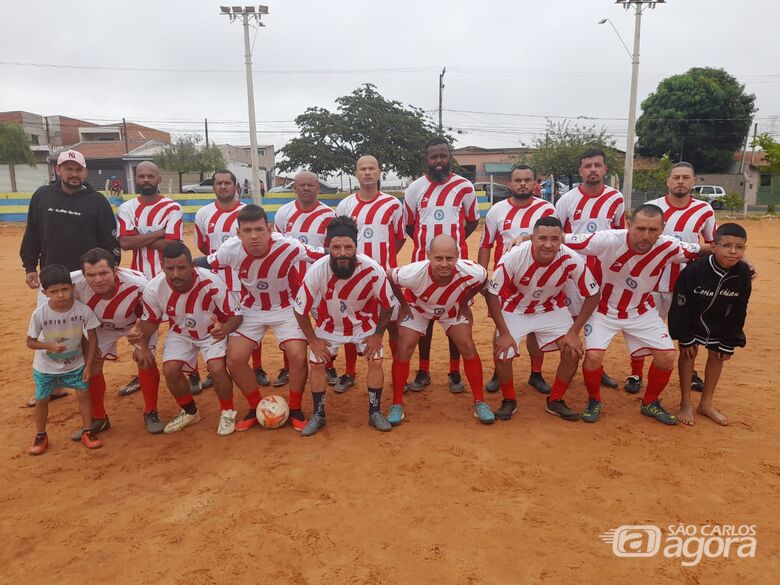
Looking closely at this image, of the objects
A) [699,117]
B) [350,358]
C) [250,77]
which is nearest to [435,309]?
[350,358]

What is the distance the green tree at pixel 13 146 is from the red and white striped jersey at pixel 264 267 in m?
37.5

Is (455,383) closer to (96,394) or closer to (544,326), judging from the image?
→ (544,326)

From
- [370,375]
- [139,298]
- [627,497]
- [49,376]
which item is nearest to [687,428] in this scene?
[627,497]

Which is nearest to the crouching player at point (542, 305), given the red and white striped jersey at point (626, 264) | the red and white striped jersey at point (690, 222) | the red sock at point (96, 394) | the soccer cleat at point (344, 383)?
the red and white striped jersey at point (626, 264)

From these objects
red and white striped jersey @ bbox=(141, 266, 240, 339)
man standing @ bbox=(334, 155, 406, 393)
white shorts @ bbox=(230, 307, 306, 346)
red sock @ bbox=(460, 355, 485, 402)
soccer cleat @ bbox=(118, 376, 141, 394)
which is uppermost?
man standing @ bbox=(334, 155, 406, 393)

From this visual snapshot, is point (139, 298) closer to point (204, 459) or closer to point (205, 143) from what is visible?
point (204, 459)

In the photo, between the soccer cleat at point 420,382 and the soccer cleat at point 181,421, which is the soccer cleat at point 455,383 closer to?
the soccer cleat at point 420,382

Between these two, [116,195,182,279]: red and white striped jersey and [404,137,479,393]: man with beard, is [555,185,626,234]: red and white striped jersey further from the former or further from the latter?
[116,195,182,279]: red and white striped jersey

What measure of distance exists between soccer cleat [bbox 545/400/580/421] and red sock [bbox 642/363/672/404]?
2.12ft

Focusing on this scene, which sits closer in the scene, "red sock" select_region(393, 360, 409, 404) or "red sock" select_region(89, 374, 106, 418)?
"red sock" select_region(89, 374, 106, 418)

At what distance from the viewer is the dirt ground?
2873mm

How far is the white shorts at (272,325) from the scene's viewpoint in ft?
15.8

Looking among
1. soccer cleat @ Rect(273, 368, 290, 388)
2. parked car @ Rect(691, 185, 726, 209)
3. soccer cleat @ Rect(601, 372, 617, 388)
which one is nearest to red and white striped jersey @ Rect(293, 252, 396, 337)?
soccer cleat @ Rect(273, 368, 290, 388)

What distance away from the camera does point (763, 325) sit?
24.9 feet
